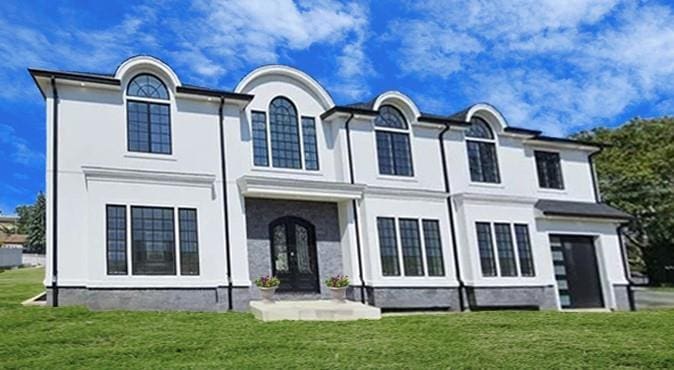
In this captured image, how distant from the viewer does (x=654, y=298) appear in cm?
2628

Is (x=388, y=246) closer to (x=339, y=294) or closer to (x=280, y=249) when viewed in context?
(x=339, y=294)

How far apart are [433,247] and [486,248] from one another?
1880mm

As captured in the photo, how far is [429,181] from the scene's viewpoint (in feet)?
64.3

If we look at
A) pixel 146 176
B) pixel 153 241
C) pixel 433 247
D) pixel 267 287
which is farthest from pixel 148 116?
pixel 433 247

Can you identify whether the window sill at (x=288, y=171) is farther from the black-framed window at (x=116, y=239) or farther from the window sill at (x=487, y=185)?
the window sill at (x=487, y=185)

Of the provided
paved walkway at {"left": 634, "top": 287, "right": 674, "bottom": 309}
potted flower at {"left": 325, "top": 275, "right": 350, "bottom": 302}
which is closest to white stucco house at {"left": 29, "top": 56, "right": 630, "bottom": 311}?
potted flower at {"left": 325, "top": 275, "right": 350, "bottom": 302}

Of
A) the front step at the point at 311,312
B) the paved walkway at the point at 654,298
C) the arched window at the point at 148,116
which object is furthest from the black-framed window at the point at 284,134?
the paved walkway at the point at 654,298

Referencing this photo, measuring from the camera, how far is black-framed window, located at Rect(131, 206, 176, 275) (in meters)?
15.2

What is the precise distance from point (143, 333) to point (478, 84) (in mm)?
14940

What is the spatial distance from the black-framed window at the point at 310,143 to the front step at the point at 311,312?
459 cm

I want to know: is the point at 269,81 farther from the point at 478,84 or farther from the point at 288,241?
the point at 478,84

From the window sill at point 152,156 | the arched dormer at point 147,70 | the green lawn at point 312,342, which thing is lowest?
the green lawn at point 312,342

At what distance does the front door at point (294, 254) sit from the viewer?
17438 mm

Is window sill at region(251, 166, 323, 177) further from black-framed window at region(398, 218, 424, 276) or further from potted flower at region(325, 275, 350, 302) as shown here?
potted flower at region(325, 275, 350, 302)
